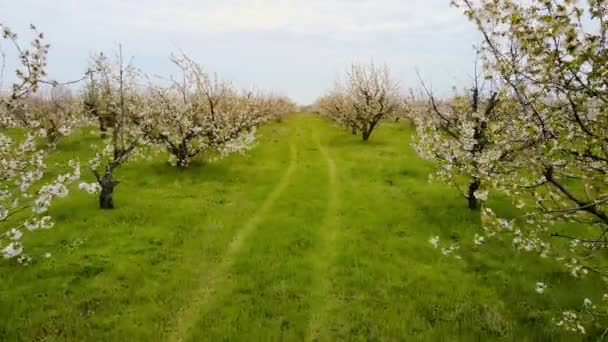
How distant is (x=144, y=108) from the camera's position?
2884 cm

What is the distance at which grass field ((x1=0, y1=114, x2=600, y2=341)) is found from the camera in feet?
36.3

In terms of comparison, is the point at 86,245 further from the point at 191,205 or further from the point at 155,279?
the point at 191,205

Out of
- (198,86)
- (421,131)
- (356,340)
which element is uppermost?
(198,86)

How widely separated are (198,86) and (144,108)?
17.4 feet

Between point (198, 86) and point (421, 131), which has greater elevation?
point (198, 86)

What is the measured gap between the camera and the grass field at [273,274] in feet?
36.3

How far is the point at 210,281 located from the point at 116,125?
13508 millimetres

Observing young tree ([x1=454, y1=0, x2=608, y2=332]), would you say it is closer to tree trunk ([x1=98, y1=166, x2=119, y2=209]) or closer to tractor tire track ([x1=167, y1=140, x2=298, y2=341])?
tractor tire track ([x1=167, y1=140, x2=298, y2=341])

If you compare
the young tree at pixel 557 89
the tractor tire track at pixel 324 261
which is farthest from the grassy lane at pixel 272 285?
the young tree at pixel 557 89

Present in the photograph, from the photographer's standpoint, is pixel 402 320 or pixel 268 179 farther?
pixel 268 179

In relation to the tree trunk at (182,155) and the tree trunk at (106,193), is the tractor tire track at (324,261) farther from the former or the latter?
the tree trunk at (106,193)

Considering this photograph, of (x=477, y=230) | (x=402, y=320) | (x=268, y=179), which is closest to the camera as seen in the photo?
(x=402, y=320)

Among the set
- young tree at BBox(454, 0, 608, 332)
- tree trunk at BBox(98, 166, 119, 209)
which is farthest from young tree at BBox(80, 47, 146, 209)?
young tree at BBox(454, 0, 608, 332)

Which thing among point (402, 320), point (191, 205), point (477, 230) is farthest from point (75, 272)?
point (477, 230)
